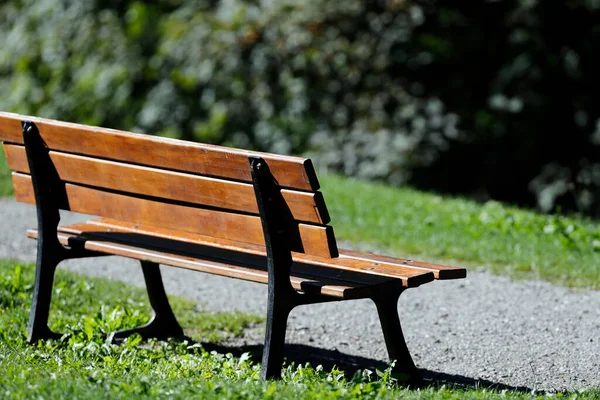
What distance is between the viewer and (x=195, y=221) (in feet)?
15.3

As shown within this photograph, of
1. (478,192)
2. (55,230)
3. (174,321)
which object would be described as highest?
(55,230)

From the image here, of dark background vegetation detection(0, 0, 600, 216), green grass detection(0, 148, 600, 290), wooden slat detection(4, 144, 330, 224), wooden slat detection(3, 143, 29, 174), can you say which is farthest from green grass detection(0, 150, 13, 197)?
wooden slat detection(4, 144, 330, 224)

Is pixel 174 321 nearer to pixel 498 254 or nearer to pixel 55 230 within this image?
pixel 55 230

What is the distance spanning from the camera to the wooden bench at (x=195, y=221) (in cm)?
420

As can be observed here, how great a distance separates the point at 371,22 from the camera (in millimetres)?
13109

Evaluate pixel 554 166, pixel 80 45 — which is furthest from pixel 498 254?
pixel 80 45

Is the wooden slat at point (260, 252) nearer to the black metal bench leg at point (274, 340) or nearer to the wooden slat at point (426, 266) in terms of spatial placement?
the wooden slat at point (426, 266)

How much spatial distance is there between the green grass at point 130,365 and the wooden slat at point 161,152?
2.78ft

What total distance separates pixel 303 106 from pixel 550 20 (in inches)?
132

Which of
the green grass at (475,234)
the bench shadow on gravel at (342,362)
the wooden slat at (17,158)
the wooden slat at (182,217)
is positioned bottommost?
the green grass at (475,234)

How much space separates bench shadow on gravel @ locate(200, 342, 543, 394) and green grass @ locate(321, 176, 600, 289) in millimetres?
2067

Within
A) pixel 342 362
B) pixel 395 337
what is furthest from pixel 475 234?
pixel 395 337

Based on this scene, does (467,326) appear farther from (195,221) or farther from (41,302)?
(41,302)

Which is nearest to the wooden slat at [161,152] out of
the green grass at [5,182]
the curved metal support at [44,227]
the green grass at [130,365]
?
the curved metal support at [44,227]
